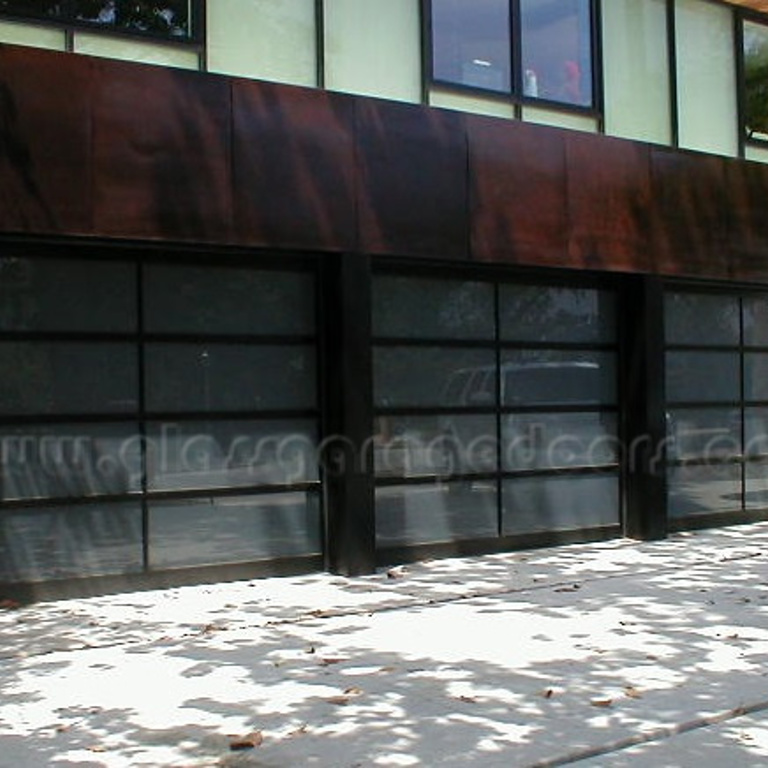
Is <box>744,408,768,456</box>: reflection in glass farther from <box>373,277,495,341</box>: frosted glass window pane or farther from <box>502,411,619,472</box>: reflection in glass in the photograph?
<box>373,277,495,341</box>: frosted glass window pane

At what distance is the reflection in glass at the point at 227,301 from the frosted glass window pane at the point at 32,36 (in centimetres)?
191

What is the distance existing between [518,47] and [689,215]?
2.60m

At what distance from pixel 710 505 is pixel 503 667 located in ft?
22.1

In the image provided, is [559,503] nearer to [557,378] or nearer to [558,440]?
[558,440]

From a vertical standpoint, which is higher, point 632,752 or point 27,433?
point 27,433

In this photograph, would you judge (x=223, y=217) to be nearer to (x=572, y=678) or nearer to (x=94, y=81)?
(x=94, y=81)

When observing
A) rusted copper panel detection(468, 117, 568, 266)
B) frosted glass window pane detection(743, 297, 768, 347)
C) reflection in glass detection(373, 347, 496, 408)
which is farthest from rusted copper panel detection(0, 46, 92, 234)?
frosted glass window pane detection(743, 297, 768, 347)

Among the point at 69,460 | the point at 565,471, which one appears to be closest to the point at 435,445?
the point at 565,471

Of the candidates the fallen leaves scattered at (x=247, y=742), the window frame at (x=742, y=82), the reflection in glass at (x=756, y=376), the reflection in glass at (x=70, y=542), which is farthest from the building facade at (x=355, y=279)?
the fallen leaves scattered at (x=247, y=742)

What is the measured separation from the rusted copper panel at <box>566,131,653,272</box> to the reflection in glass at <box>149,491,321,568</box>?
374 centimetres

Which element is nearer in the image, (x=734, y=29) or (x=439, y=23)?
(x=439, y=23)

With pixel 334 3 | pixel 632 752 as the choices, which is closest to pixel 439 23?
pixel 334 3

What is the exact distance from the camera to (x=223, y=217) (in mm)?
8562

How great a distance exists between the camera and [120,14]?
8.73 m
